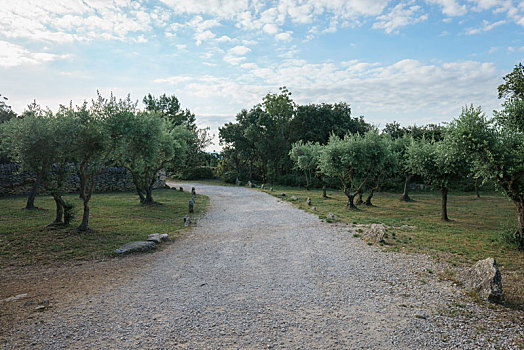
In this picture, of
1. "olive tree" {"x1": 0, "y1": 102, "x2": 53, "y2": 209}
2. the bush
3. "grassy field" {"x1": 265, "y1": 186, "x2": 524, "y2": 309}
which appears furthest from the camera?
"olive tree" {"x1": 0, "y1": 102, "x2": 53, "y2": 209}

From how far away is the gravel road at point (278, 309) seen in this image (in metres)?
5.29

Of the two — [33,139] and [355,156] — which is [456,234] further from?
[33,139]

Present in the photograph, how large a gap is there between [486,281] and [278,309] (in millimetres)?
4934

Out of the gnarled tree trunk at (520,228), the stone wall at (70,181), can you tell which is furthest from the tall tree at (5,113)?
the gnarled tree trunk at (520,228)

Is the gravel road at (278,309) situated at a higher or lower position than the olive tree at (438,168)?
lower

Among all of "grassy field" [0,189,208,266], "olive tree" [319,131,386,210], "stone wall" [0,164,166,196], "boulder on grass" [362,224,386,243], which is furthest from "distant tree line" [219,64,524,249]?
"stone wall" [0,164,166,196]

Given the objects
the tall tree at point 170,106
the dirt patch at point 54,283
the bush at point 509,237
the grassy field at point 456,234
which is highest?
Result: the tall tree at point 170,106

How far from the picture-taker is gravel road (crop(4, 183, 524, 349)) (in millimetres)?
5285

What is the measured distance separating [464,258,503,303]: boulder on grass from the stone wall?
24.3 metres

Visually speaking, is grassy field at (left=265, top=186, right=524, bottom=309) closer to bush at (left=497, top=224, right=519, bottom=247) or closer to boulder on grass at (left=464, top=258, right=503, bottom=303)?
bush at (left=497, top=224, right=519, bottom=247)

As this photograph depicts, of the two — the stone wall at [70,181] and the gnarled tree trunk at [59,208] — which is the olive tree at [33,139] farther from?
the stone wall at [70,181]

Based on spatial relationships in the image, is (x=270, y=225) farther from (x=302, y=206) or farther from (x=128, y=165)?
(x=128, y=165)

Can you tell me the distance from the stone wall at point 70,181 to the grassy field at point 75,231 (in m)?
4.47

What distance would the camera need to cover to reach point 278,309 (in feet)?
21.1
